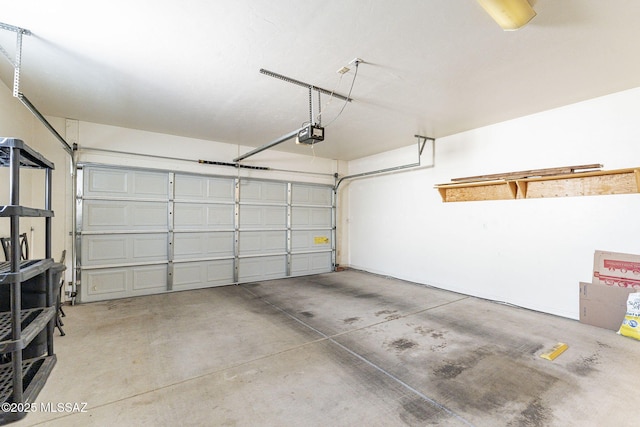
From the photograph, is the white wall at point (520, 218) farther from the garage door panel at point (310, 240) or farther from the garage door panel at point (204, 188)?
the garage door panel at point (204, 188)

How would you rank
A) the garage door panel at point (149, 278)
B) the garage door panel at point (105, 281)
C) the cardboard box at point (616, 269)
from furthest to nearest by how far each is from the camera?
the garage door panel at point (149, 278)
the garage door panel at point (105, 281)
the cardboard box at point (616, 269)

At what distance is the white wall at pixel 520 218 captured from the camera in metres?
3.26

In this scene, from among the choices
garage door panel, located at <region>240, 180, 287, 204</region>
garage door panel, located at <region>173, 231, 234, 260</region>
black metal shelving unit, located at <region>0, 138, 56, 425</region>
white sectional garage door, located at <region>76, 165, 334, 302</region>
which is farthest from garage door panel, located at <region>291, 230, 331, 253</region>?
black metal shelving unit, located at <region>0, 138, 56, 425</region>

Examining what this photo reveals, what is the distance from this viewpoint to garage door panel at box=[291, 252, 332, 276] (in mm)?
6273

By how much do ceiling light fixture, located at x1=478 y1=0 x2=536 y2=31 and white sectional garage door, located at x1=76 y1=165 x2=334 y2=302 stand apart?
15.6 feet

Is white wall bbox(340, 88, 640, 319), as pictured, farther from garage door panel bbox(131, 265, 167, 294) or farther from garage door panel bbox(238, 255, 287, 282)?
garage door panel bbox(131, 265, 167, 294)

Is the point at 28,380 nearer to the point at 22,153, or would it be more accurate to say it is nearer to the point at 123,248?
the point at 22,153

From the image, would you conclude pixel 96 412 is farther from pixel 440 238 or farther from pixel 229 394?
pixel 440 238

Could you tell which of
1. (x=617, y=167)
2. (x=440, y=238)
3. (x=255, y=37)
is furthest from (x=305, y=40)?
(x=440, y=238)

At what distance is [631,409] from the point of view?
1.87 m

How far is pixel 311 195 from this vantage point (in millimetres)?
6562

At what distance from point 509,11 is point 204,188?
4.92m

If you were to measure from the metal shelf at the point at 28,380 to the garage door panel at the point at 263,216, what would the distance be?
3.51 m

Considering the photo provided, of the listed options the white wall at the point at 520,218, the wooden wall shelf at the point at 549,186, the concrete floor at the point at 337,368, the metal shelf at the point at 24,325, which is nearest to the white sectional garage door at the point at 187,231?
the concrete floor at the point at 337,368
